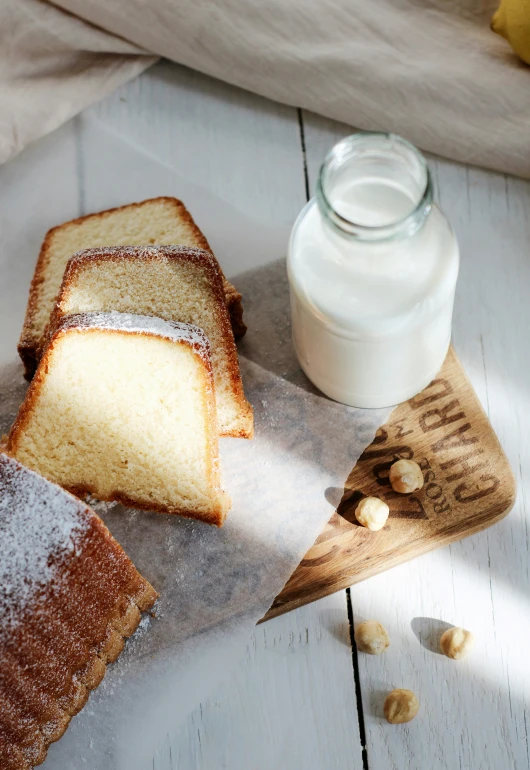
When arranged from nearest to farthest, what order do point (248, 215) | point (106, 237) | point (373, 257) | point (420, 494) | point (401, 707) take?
point (373, 257) → point (401, 707) → point (420, 494) → point (106, 237) → point (248, 215)

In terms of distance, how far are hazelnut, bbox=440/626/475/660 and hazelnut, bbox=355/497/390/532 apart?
273 mm

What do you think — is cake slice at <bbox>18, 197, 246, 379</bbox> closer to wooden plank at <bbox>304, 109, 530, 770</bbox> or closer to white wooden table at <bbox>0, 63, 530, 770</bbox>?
white wooden table at <bbox>0, 63, 530, 770</bbox>

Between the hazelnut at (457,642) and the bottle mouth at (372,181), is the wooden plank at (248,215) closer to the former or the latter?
the hazelnut at (457,642)

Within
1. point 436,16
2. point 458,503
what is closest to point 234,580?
point 458,503

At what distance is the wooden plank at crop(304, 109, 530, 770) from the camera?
6.03ft

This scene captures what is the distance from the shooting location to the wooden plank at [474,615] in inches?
72.3

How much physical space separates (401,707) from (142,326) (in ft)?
3.18

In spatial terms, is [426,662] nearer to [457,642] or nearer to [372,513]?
[457,642]

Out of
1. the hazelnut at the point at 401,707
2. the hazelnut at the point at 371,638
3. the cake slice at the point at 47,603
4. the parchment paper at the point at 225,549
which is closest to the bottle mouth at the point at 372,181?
the parchment paper at the point at 225,549

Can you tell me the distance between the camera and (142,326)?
1.84 meters

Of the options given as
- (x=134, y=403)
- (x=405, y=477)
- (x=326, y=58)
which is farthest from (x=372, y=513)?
(x=326, y=58)

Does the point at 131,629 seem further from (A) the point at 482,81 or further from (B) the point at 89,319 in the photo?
(A) the point at 482,81

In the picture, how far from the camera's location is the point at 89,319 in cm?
186

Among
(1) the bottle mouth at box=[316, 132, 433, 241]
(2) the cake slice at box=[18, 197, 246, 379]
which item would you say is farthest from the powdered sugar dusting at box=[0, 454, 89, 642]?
(1) the bottle mouth at box=[316, 132, 433, 241]
